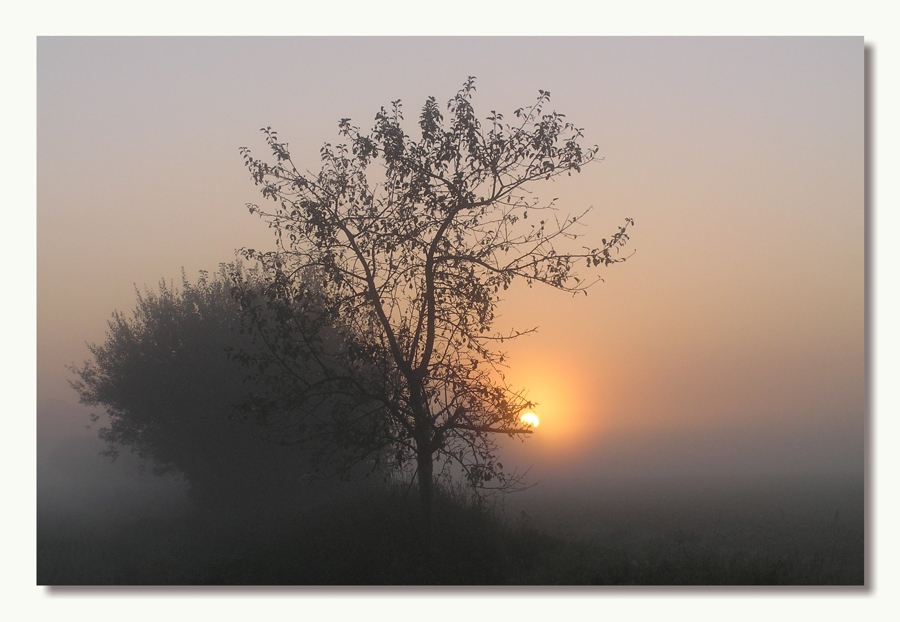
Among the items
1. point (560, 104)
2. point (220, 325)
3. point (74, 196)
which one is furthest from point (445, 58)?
point (220, 325)

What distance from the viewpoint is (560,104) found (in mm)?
13500

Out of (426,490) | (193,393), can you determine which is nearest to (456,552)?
(426,490)

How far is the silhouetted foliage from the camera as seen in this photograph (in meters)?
20.9

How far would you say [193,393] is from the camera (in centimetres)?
2161

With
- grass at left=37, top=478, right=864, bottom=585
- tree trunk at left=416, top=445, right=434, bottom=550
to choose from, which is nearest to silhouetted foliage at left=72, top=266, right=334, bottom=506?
grass at left=37, top=478, right=864, bottom=585

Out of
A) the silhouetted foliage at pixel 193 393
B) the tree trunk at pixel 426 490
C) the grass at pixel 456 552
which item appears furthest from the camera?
the silhouetted foliage at pixel 193 393

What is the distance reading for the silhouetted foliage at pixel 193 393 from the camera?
824 inches

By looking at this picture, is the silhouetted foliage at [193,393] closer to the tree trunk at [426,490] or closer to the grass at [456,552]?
the grass at [456,552]

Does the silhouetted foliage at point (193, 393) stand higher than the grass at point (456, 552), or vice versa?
the silhouetted foliage at point (193, 393)

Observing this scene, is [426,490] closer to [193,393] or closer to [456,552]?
[456,552]

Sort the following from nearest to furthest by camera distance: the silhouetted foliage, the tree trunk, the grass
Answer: the grass, the tree trunk, the silhouetted foliage

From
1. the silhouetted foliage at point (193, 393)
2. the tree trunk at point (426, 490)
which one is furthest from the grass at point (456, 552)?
the silhouetted foliage at point (193, 393)

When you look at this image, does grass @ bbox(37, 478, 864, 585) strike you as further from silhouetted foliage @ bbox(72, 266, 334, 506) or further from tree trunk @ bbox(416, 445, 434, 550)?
silhouetted foliage @ bbox(72, 266, 334, 506)

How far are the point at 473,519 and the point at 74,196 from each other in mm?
9793
